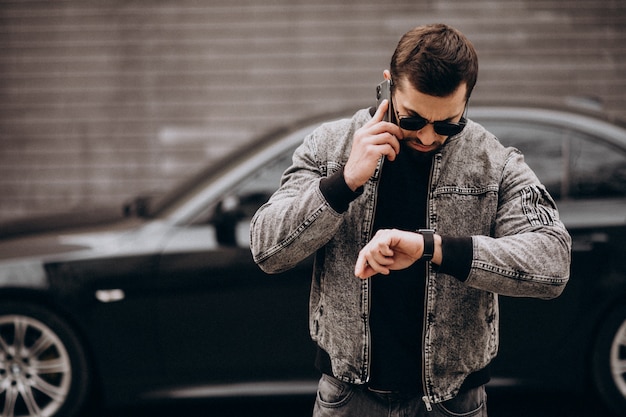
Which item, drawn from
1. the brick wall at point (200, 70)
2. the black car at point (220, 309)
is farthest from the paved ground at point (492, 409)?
the brick wall at point (200, 70)

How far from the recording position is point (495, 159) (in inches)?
65.6

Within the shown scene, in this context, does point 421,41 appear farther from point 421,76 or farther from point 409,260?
point 409,260

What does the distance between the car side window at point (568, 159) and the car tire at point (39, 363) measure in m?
2.38

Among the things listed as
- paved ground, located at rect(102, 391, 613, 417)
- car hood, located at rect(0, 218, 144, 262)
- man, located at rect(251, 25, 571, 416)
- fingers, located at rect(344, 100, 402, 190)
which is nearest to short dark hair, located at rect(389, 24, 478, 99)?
man, located at rect(251, 25, 571, 416)

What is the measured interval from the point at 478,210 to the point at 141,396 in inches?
94.2

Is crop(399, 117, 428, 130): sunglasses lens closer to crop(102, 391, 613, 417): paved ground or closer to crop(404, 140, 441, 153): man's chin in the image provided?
crop(404, 140, 441, 153): man's chin

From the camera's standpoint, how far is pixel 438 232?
1.66 m

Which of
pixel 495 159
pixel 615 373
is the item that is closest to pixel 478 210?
pixel 495 159

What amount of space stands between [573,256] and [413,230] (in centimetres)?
202

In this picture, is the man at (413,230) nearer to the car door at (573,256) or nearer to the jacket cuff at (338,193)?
the jacket cuff at (338,193)

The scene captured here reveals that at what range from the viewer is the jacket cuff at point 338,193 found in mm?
1498

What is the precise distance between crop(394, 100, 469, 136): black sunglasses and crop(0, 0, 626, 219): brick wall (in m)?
5.14

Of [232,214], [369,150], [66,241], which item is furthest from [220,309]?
[369,150]

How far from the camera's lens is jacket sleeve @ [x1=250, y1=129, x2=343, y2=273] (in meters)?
1.51
